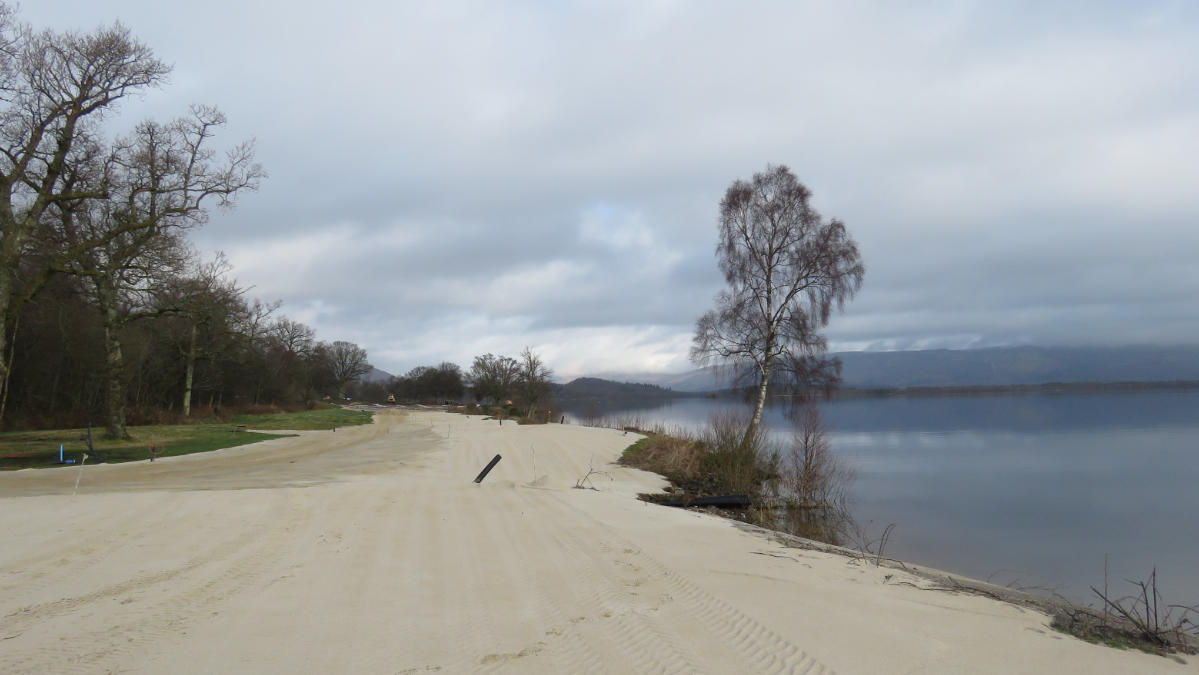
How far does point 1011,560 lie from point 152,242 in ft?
79.7

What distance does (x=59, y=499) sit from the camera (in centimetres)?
908

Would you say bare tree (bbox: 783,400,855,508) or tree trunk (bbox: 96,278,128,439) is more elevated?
tree trunk (bbox: 96,278,128,439)

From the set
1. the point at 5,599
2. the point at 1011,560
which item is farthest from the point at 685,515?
the point at 5,599

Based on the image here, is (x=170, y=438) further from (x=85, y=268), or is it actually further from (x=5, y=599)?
(x=5, y=599)

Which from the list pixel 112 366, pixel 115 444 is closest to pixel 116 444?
pixel 115 444

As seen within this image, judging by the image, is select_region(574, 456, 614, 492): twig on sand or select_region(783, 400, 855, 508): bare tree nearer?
select_region(574, 456, 614, 492): twig on sand

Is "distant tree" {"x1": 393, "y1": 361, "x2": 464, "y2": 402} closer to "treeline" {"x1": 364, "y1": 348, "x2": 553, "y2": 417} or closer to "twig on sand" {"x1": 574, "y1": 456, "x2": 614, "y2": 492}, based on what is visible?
"treeline" {"x1": 364, "y1": 348, "x2": 553, "y2": 417}

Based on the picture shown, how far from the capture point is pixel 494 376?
186ft

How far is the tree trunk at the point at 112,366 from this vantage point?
18797mm

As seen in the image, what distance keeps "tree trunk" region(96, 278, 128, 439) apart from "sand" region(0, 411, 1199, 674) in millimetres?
10172

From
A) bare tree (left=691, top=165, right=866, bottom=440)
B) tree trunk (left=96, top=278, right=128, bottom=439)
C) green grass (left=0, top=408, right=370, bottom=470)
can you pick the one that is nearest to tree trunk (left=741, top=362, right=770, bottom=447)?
bare tree (left=691, top=165, right=866, bottom=440)

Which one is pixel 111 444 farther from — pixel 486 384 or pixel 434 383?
pixel 434 383

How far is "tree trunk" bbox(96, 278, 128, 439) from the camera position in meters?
18.8

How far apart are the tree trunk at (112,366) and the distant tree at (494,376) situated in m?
34.6
